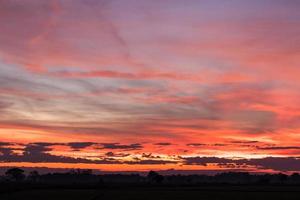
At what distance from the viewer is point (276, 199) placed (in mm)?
91750

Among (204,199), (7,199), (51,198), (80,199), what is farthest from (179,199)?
(7,199)

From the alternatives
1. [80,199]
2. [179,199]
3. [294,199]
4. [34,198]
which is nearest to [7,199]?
[34,198]

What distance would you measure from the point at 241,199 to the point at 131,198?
20.8 metres

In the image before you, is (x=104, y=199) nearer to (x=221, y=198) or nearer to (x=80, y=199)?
(x=80, y=199)

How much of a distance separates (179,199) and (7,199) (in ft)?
102

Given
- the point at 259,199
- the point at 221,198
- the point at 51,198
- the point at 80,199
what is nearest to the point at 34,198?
the point at 51,198

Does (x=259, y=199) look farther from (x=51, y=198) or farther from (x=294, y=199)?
(x=51, y=198)

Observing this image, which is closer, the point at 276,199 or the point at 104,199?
the point at 104,199

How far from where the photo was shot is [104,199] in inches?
3388

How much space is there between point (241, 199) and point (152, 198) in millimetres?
16926

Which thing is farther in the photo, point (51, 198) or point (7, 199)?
point (51, 198)

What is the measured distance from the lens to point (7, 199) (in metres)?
86.6

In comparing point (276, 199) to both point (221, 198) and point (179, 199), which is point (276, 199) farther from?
point (179, 199)

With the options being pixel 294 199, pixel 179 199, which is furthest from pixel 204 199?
pixel 294 199
